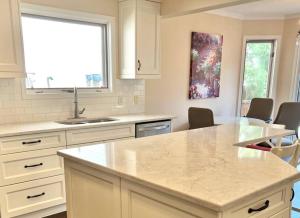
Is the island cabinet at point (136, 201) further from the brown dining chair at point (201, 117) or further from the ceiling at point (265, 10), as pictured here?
the ceiling at point (265, 10)

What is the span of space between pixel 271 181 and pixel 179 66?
327 centimetres

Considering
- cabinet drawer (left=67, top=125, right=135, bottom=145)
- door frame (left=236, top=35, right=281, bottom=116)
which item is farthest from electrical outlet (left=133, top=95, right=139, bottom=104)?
door frame (left=236, top=35, right=281, bottom=116)

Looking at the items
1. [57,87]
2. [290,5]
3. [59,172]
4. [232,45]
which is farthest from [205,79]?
[59,172]

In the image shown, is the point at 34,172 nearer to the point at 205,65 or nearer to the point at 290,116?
the point at 205,65

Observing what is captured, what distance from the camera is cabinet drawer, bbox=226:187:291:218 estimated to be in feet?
3.50

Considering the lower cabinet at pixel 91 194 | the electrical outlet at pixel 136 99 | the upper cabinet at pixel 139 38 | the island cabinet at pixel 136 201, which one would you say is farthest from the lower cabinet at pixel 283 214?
the electrical outlet at pixel 136 99

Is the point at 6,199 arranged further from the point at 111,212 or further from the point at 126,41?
the point at 126,41

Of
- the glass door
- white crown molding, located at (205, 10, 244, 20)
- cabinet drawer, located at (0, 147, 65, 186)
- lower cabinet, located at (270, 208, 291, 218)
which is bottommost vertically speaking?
cabinet drawer, located at (0, 147, 65, 186)

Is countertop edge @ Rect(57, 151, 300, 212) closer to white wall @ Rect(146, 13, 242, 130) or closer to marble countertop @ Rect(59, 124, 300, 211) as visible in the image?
marble countertop @ Rect(59, 124, 300, 211)

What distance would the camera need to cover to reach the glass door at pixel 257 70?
17.0 feet

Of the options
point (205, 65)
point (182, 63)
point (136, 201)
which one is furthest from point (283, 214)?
point (205, 65)

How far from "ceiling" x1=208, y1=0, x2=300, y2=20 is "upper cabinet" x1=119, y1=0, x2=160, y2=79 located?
1.69m

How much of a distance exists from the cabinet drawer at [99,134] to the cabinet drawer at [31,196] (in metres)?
0.40

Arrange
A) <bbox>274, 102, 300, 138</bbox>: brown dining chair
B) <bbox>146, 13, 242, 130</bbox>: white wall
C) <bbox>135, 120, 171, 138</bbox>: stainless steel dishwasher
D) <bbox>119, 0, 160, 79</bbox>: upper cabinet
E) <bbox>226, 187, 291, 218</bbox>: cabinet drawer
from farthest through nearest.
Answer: <bbox>274, 102, 300, 138</bbox>: brown dining chair < <bbox>146, 13, 242, 130</bbox>: white wall < <bbox>119, 0, 160, 79</bbox>: upper cabinet < <bbox>135, 120, 171, 138</bbox>: stainless steel dishwasher < <bbox>226, 187, 291, 218</bbox>: cabinet drawer
